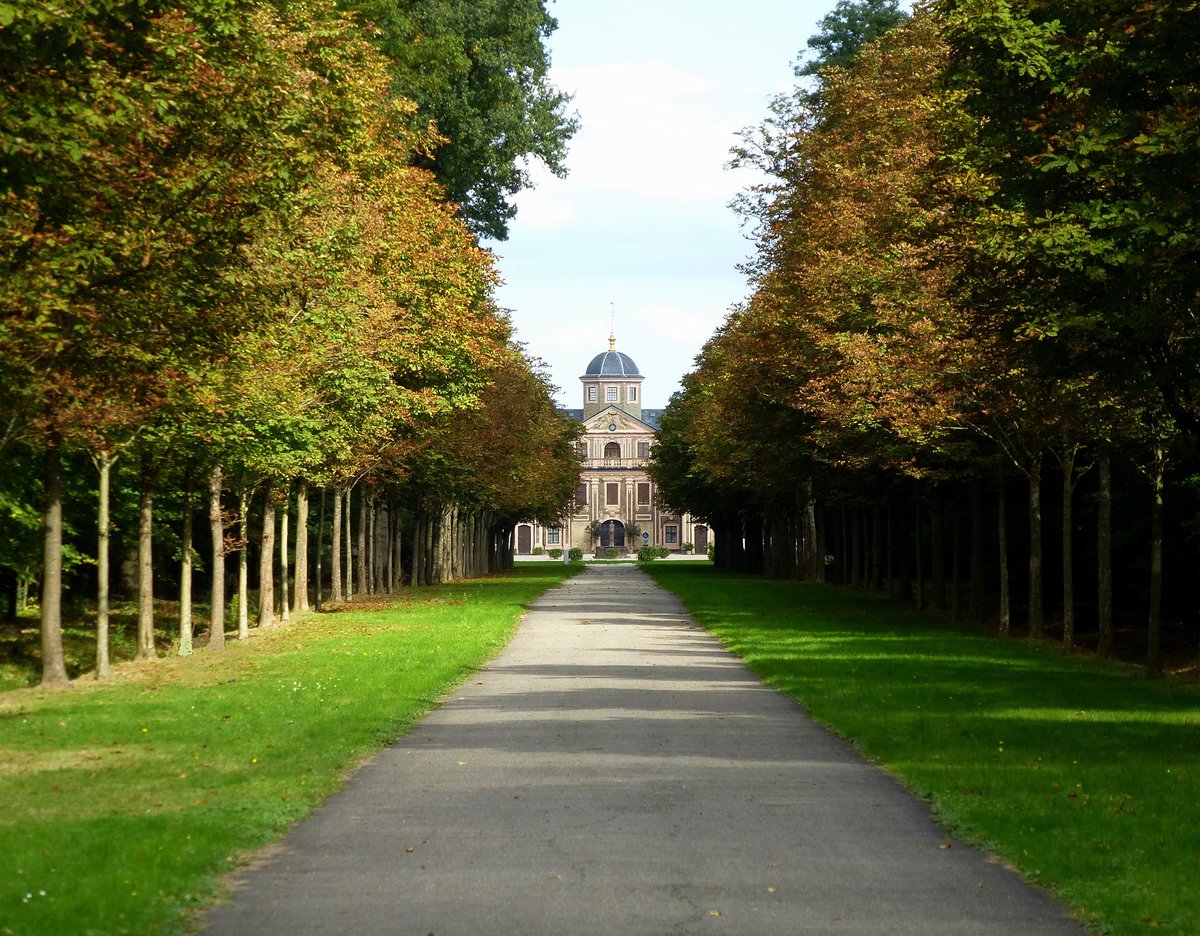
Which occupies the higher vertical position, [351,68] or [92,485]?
[351,68]

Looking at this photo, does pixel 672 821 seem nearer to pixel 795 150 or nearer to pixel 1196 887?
pixel 1196 887

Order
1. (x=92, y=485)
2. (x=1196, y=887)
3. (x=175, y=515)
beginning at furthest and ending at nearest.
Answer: (x=175, y=515) < (x=92, y=485) < (x=1196, y=887)

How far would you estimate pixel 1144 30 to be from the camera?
1358cm

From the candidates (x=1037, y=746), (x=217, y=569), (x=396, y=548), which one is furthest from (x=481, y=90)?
(x=1037, y=746)

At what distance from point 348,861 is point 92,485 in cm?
2312

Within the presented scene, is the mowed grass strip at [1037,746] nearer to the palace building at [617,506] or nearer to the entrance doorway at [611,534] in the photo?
the palace building at [617,506]

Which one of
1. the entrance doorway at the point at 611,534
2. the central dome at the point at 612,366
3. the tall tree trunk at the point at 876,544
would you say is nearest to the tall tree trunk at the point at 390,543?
the tall tree trunk at the point at 876,544

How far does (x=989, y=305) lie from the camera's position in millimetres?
17094

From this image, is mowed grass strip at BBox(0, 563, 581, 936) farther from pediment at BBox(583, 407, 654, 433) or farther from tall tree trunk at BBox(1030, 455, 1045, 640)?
pediment at BBox(583, 407, 654, 433)

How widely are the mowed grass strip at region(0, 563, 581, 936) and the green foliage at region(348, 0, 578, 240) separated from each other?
62.4ft

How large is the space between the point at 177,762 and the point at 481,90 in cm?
3258

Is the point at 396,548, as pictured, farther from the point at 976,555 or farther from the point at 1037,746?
the point at 1037,746

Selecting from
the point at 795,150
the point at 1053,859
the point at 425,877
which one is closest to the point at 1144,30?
the point at 1053,859

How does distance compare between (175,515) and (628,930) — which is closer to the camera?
(628,930)
